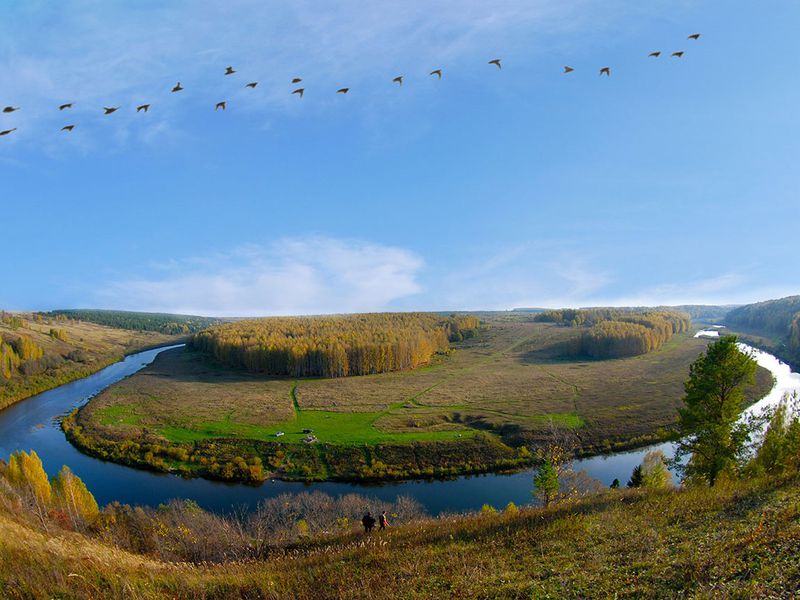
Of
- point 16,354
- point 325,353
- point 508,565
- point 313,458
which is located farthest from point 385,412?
point 16,354

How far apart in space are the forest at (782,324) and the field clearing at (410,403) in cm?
2273

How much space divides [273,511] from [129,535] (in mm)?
12793

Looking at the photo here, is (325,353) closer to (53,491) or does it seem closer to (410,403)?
(410,403)

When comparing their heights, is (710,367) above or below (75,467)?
above

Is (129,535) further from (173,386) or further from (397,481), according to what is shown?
(173,386)

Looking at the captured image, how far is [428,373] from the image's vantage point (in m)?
111

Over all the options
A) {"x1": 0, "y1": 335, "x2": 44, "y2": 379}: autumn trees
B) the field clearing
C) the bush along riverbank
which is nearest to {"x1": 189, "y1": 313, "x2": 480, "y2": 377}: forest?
the field clearing

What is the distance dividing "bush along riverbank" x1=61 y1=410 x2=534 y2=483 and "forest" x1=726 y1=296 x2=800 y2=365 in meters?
97.4

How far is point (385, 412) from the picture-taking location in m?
72.6

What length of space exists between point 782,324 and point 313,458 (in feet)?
594

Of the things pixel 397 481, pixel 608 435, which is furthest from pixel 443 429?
pixel 608 435

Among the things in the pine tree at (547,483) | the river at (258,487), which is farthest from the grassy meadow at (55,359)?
the pine tree at (547,483)

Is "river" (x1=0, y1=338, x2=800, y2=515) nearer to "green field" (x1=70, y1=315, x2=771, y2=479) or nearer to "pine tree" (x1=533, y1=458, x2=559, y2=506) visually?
"green field" (x1=70, y1=315, x2=771, y2=479)

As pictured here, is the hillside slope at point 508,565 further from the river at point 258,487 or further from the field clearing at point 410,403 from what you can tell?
the river at point 258,487
